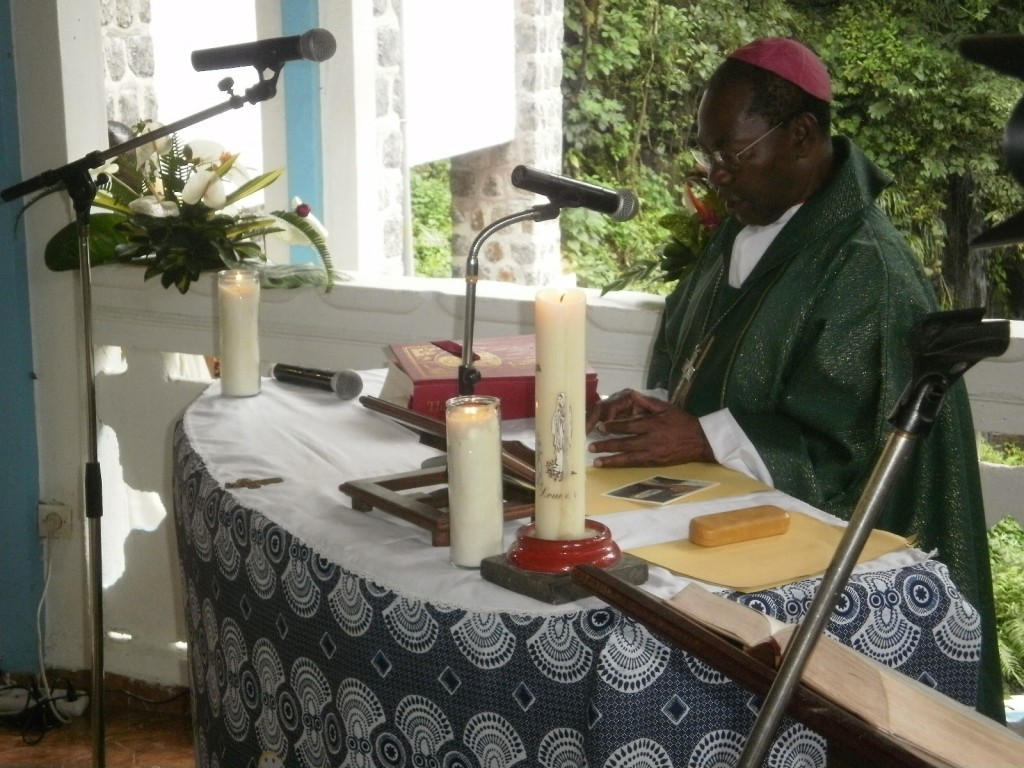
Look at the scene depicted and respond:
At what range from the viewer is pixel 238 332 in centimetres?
236

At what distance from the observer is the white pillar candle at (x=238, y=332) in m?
2.36

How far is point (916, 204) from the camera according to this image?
10.5 meters

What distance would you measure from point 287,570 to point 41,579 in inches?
87.3

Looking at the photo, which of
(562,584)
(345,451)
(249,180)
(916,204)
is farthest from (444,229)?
(562,584)

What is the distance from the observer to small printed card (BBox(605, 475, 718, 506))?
175 centimetres

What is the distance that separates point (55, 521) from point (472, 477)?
7.87ft

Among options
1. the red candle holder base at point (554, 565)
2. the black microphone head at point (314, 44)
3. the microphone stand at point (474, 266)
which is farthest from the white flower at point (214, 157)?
the red candle holder base at point (554, 565)

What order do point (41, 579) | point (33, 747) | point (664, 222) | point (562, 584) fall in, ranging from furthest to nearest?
point (41, 579), point (33, 747), point (664, 222), point (562, 584)

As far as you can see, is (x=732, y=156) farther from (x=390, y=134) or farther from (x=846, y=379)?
(x=390, y=134)

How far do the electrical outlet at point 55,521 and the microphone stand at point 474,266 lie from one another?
2004 millimetres

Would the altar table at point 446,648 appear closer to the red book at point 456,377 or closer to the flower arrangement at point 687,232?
the red book at point 456,377

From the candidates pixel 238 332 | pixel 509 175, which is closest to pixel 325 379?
pixel 238 332

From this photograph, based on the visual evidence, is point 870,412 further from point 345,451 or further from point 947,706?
point 947,706

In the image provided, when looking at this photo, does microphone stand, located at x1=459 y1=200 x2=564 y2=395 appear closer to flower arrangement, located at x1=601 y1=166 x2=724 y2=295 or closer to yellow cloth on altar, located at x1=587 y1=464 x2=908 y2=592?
yellow cloth on altar, located at x1=587 y1=464 x2=908 y2=592
